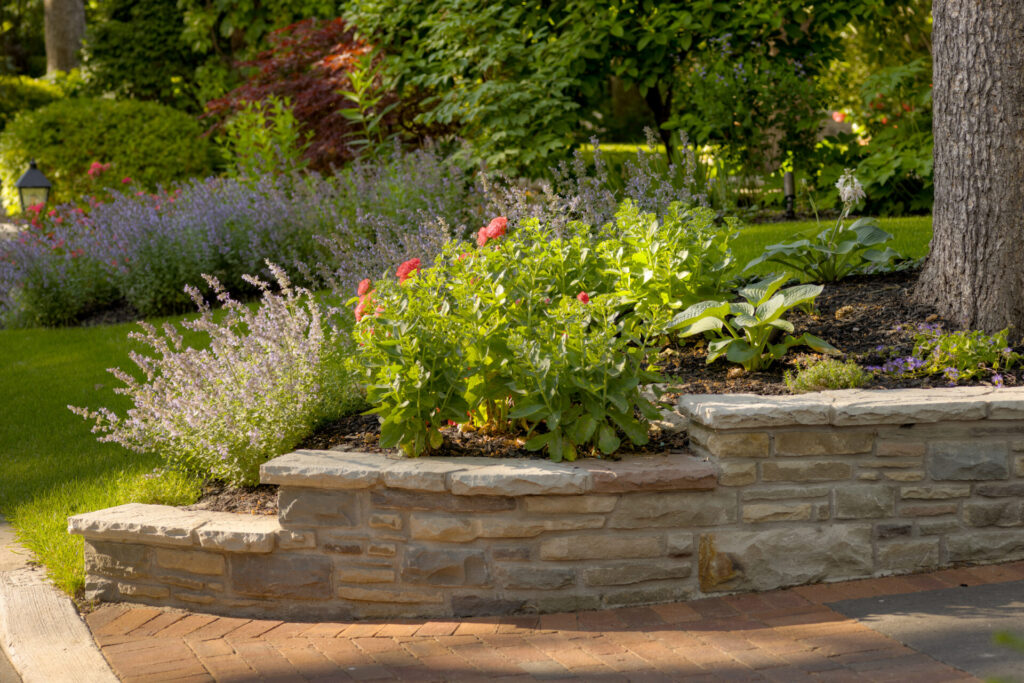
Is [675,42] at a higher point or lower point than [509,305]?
higher

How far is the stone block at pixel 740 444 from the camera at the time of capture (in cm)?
336

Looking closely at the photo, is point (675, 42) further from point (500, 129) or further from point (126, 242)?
point (126, 242)

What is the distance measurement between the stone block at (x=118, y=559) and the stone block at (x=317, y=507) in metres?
0.60

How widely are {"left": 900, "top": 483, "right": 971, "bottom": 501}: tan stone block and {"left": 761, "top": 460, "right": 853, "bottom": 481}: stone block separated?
0.25 metres

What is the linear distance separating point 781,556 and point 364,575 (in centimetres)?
147

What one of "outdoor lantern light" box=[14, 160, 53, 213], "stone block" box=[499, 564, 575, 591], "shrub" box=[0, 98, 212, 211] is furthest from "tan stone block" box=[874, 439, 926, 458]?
"shrub" box=[0, 98, 212, 211]

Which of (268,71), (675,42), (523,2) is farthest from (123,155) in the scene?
(675,42)

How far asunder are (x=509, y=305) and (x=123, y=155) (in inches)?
407

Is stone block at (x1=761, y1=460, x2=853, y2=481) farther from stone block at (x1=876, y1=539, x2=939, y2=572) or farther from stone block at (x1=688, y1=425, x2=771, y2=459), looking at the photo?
stone block at (x1=876, y1=539, x2=939, y2=572)

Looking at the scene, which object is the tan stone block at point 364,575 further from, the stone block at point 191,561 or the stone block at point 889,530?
the stone block at point 889,530

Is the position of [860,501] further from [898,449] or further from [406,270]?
[406,270]

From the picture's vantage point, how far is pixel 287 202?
775 cm

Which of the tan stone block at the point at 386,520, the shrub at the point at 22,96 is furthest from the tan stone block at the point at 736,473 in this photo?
the shrub at the point at 22,96

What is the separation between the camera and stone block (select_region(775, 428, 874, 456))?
338 cm
